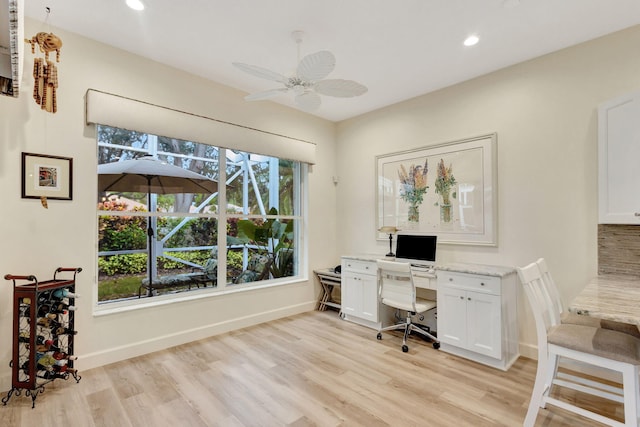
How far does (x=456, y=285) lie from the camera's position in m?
3.07

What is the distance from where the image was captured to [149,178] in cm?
329

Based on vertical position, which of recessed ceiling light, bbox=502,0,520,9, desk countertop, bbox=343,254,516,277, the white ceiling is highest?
the white ceiling

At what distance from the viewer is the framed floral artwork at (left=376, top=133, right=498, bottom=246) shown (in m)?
3.37

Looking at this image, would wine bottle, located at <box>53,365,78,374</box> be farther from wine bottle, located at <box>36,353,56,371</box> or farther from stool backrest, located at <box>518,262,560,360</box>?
stool backrest, located at <box>518,262,560,360</box>

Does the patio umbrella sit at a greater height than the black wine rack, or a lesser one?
greater

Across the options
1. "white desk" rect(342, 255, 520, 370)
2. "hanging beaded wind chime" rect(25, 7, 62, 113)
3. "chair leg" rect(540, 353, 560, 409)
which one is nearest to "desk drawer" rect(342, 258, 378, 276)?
"white desk" rect(342, 255, 520, 370)

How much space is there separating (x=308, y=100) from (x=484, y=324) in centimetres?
254

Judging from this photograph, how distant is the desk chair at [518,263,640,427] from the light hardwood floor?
11.1 inches

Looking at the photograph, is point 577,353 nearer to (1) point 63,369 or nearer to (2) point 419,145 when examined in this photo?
(2) point 419,145

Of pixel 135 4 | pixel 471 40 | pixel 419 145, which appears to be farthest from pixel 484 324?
pixel 135 4

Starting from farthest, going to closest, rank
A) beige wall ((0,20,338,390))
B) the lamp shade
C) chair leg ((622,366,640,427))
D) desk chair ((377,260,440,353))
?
the lamp shade
desk chair ((377,260,440,353))
beige wall ((0,20,338,390))
chair leg ((622,366,640,427))

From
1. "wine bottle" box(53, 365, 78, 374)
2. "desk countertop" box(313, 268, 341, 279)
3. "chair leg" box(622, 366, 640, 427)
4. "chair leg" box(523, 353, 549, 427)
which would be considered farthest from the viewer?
"desk countertop" box(313, 268, 341, 279)

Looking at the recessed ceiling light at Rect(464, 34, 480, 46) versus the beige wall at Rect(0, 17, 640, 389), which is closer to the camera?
the beige wall at Rect(0, 17, 640, 389)

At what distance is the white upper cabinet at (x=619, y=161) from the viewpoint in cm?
226
